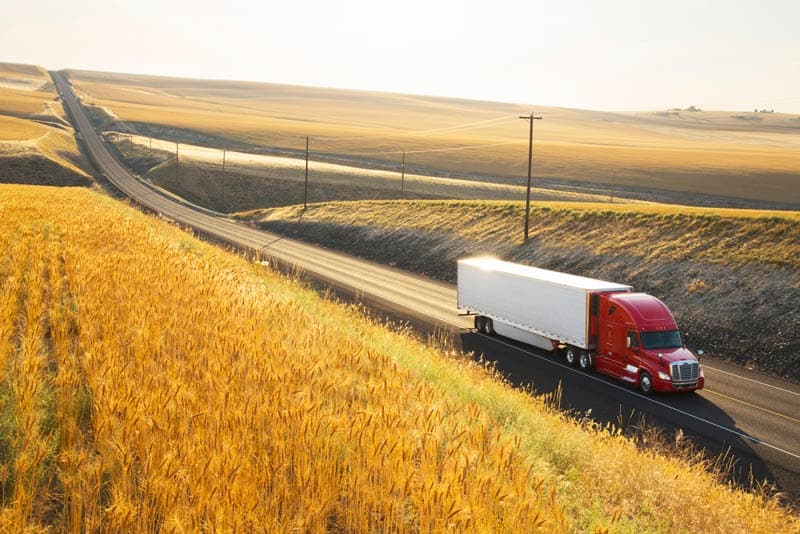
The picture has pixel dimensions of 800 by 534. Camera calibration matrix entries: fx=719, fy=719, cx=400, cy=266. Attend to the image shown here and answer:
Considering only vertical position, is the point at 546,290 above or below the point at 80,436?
below

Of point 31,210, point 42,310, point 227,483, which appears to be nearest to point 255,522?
point 227,483

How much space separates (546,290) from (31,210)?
787 inches

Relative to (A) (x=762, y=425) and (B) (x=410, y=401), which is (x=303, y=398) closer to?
(B) (x=410, y=401)

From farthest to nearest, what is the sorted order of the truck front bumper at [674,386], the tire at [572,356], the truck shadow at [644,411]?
the tire at [572,356]
the truck front bumper at [674,386]
the truck shadow at [644,411]

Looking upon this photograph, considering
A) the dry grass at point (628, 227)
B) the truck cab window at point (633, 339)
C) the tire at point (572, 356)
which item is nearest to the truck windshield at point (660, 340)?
the truck cab window at point (633, 339)

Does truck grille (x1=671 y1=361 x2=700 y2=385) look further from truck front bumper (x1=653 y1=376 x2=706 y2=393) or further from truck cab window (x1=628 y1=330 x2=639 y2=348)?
truck cab window (x1=628 y1=330 x2=639 y2=348)

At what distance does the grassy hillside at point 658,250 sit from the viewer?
30.3 m

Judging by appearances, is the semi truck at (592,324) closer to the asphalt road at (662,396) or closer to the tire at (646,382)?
the tire at (646,382)

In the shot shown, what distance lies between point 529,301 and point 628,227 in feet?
62.0

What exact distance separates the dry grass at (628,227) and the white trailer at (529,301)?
11.0 metres

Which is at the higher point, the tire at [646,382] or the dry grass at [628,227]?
the dry grass at [628,227]

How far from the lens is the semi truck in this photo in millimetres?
23605

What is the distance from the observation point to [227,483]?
16.2 feet

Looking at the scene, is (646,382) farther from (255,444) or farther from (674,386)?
(255,444)
